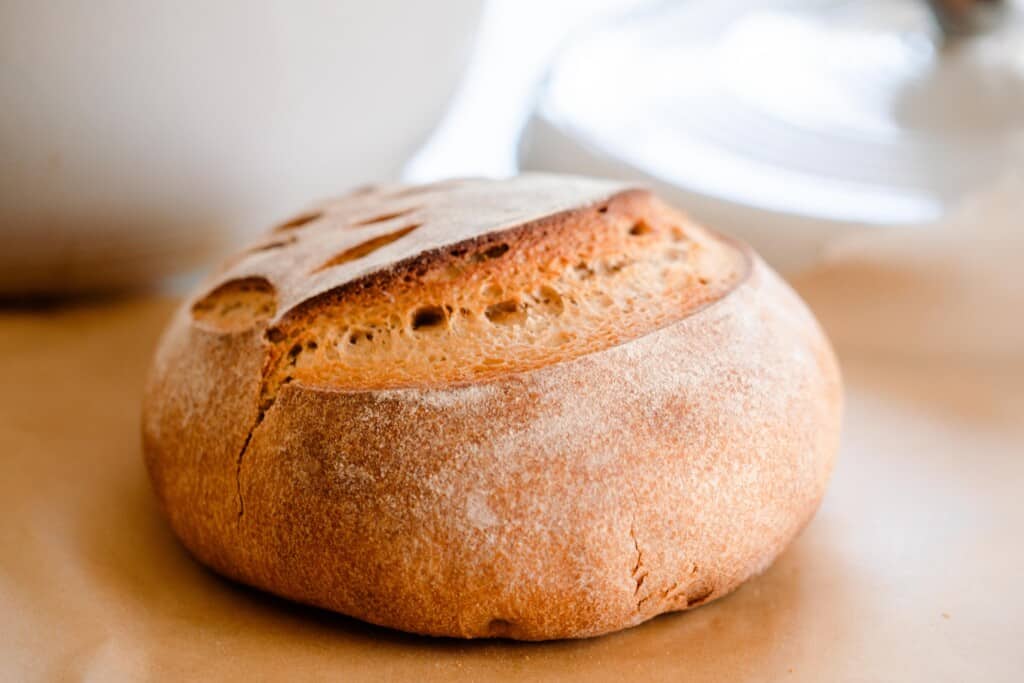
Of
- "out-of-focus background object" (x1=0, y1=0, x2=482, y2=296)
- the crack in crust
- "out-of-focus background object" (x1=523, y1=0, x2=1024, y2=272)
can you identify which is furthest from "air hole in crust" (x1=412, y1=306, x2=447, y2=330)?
"out-of-focus background object" (x1=523, y1=0, x2=1024, y2=272)

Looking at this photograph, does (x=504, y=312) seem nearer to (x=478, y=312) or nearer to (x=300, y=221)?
(x=478, y=312)

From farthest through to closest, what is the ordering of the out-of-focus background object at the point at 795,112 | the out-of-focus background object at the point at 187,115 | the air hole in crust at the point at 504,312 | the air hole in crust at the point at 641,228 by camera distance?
the out-of-focus background object at the point at 795,112 → the out-of-focus background object at the point at 187,115 → the air hole in crust at the point at 641,228 → the air hole in crust at the point at 504,312

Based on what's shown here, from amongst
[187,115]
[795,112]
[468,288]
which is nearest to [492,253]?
[468,288]

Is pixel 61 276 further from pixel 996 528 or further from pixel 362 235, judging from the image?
pixel 996 528

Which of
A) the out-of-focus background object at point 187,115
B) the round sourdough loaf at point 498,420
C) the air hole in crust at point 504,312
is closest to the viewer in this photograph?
the round sourdough loaf at point 498,420

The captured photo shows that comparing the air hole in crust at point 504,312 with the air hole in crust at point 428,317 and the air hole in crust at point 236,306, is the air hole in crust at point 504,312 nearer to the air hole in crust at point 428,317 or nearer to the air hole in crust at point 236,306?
the air hole in crust at point 428,317

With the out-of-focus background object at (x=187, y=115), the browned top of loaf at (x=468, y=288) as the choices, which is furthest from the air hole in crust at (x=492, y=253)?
the out-of-focus background object at (x=187, y=115)

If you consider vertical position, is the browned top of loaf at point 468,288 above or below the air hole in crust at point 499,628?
above
